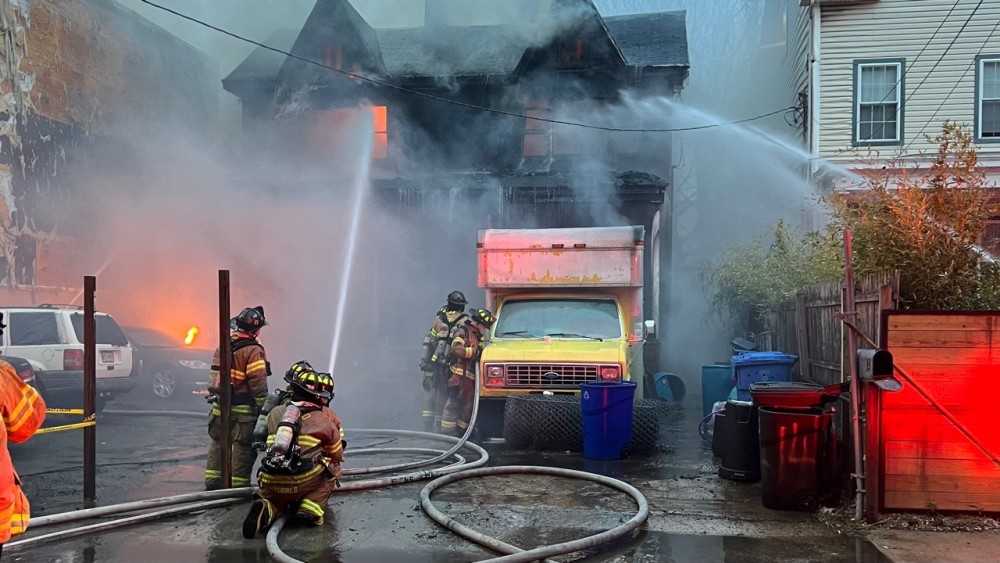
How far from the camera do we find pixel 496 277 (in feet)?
31.4

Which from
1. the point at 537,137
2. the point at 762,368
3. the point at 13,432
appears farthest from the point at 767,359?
the point at 537,137

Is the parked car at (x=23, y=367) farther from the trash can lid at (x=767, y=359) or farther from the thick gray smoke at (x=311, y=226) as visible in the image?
the trash can lid at (x=767, y=359)

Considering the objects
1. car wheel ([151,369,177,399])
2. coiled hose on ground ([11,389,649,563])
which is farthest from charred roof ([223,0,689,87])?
coiled hose on ground ([11,389,649,563])

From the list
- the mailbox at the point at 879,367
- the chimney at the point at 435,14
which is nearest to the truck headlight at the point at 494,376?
the mailbox at the point at 879,367

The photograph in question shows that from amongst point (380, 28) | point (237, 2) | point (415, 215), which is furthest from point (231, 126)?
point (415, 215)

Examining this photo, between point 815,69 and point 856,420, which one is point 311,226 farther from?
point 856,420

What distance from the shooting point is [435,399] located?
9.60 m

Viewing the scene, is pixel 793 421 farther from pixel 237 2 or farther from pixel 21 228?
pixel 21 228

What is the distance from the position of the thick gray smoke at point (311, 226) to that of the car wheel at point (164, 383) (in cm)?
210

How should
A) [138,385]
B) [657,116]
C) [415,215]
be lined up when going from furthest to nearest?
[657,116], [415,215], [138,385]

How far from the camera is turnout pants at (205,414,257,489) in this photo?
6277 millimetres

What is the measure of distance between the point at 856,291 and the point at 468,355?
4472mm

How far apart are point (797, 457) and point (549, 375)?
314 cm

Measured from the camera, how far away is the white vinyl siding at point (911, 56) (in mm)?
14008
